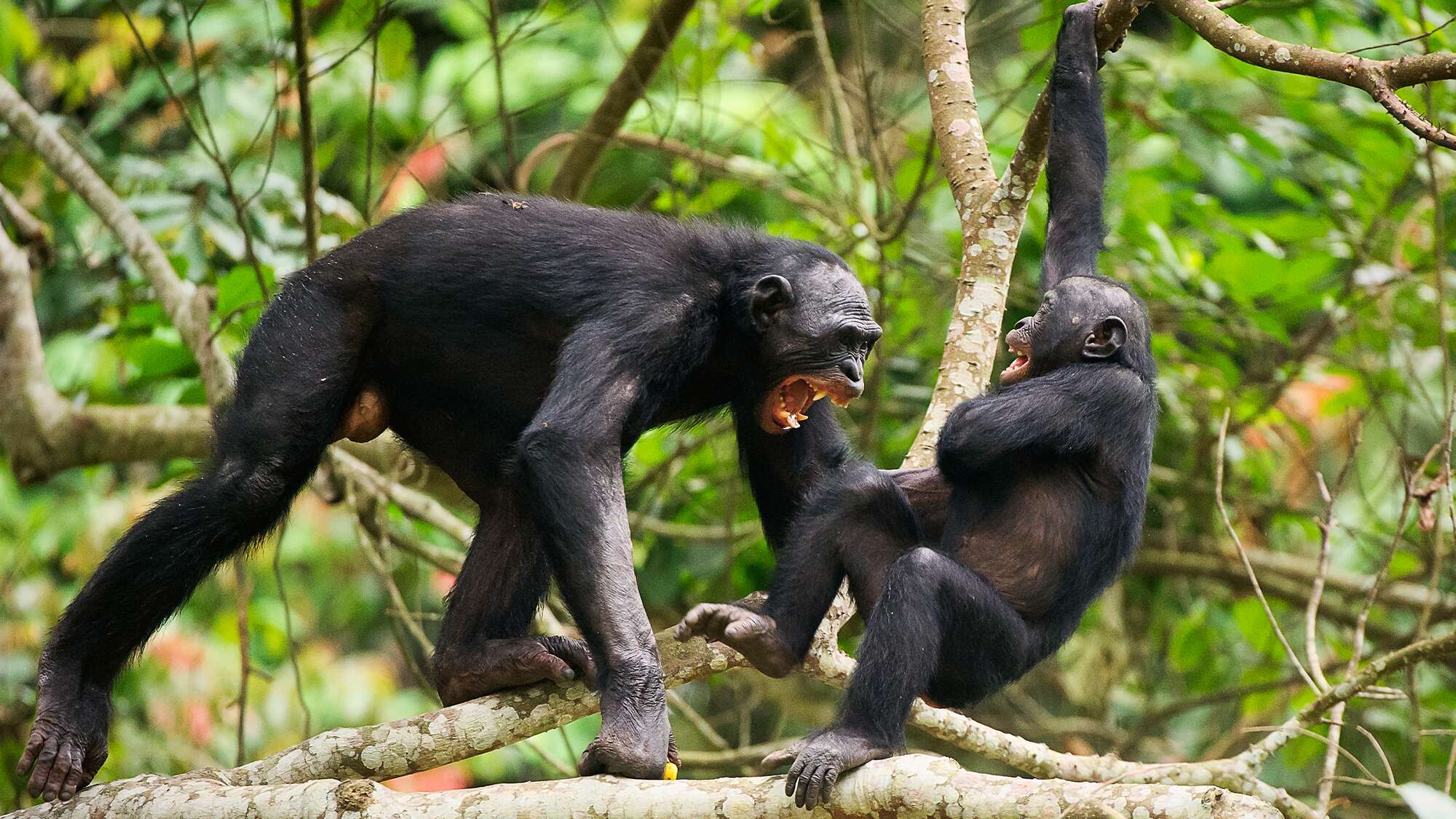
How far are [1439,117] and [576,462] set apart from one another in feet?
15.2

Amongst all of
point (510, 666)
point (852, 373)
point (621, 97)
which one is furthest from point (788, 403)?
point (621, 97)

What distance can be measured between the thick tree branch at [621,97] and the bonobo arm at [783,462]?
181cm

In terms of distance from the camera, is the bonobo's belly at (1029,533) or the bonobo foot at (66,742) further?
the bonobo's belly at (1029,533)

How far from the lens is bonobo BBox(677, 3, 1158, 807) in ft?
12.9

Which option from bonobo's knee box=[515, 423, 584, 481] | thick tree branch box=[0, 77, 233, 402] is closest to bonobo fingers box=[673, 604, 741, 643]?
bonobo's knee box=[515, 423, 584, 481]

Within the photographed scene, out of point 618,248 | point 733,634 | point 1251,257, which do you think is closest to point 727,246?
point 618,248

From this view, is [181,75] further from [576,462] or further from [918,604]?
[918,604]

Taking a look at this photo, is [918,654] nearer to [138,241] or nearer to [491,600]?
[491,600]

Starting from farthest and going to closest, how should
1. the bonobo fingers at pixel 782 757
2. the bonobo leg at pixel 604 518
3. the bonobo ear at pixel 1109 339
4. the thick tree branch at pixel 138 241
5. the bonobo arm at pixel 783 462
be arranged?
the thick tree branch at pixel 138 241 → the bonobo arm at pixel 783 462 → the bonobo ear at pixel 1109 339 → the bonobo leg at pixel 604 518 → the bonobo fingers at pixel 782 757

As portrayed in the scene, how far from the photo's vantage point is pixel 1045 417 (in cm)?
416

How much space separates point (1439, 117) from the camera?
20.2 feet

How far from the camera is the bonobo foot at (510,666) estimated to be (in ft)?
13.4

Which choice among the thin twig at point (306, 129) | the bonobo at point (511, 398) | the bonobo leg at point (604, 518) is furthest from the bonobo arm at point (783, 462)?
the thin twig at point (306, 129)

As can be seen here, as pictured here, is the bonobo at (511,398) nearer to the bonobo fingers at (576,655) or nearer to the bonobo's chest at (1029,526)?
the bonobo fingers at (576,655)
